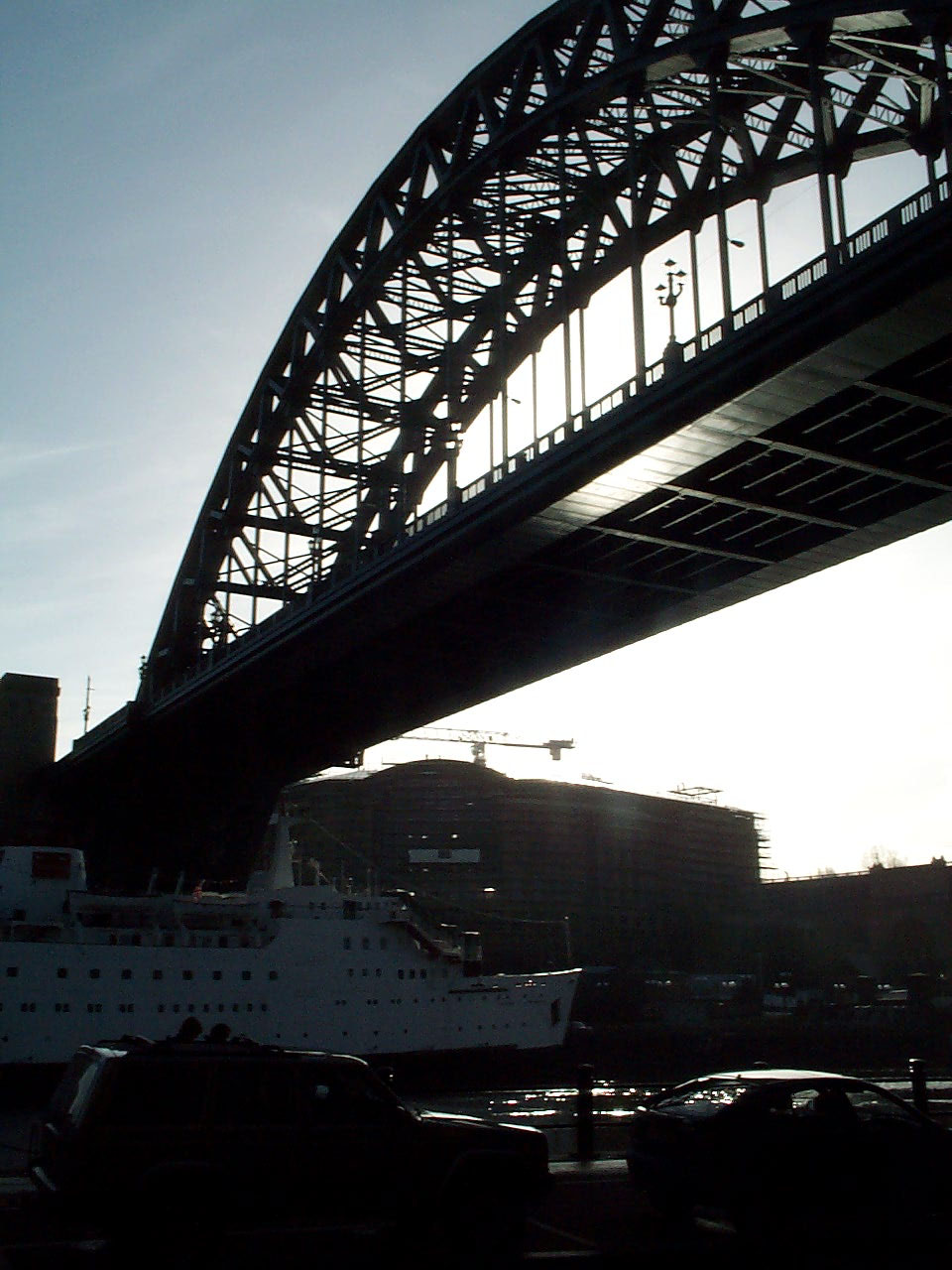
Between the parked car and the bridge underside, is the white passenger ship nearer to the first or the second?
the bridge underside

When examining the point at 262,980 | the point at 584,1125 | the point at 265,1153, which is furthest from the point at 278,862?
the point at 265,1153

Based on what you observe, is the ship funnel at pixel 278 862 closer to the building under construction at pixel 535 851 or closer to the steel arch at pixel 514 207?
the steel arch at pixel 514 207

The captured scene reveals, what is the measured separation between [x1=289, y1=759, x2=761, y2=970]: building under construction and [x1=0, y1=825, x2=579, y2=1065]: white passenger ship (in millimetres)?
85081

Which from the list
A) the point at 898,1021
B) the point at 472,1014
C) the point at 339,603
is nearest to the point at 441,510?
the point at 339,603

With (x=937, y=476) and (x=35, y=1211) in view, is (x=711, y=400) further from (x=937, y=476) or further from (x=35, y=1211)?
(x=35, y=1211)

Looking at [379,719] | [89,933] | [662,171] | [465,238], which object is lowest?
[89,933]

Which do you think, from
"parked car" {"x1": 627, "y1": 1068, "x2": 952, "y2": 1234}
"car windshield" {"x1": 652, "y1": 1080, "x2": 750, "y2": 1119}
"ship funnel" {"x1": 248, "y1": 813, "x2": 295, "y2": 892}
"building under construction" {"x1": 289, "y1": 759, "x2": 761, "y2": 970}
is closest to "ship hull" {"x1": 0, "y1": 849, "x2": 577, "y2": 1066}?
"ship funnel" {"x1": 248, "y1": 813, "x2": 295, "y2": 892}

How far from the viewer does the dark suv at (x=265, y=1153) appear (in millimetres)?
8359

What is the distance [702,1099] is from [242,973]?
32801 mm

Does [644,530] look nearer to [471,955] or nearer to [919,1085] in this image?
[919,1085]

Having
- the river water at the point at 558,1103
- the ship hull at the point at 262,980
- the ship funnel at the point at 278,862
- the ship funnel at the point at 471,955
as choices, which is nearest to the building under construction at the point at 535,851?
the ship funnel at the point at 278,862

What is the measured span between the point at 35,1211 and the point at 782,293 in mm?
19406

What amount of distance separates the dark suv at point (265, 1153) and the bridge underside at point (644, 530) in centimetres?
1630

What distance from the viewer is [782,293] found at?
74.7 feet
